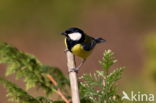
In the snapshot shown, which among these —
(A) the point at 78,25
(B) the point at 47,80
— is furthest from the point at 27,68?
(A) the point at 78,25

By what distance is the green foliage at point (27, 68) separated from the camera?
1.13 meters

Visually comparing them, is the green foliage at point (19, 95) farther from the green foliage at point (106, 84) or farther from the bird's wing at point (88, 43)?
the bird's wing at point (88, 43)

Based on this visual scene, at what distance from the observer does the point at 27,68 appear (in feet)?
3.85

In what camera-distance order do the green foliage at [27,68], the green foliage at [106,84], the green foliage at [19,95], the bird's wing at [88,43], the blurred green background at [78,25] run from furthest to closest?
1. the blurred green background at [78,25]
2. the bird's wing at [88,43]
3. the green foliage at [27,68]
4. the green foliage at [19,95]
5. the green foliage at [106,84]

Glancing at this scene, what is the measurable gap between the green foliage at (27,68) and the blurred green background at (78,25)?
4474mm

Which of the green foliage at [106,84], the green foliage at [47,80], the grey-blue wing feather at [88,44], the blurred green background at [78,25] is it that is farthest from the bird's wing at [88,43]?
the blurred green background at [78,25]

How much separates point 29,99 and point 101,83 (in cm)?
25

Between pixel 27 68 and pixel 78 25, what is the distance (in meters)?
5.39

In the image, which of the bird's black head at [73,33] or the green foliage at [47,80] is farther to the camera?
the bird's black head at [73,33]

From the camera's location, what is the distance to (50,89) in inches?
44.4

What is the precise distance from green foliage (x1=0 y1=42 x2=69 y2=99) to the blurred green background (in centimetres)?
447

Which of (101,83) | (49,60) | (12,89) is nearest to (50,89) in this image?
(12,89)

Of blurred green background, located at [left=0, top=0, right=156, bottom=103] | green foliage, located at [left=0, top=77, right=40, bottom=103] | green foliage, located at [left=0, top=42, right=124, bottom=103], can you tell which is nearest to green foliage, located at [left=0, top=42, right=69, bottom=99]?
green foliage, located at [left=0, top=42, right=124, bottom=103]

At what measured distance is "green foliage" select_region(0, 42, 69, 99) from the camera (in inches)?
44.4
